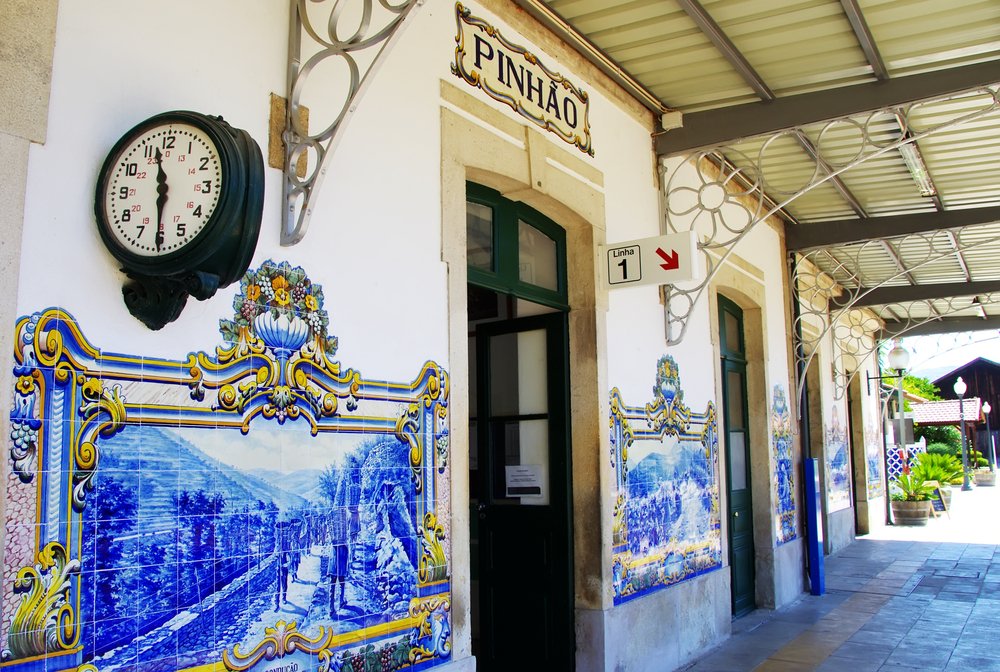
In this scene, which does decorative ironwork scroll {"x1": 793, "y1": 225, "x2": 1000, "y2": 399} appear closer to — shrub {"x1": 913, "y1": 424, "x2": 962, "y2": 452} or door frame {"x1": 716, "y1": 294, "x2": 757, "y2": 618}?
door frame {"x1": 716, "y1": 294, "x2": 757, "y2": 618}

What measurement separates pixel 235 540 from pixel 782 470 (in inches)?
287

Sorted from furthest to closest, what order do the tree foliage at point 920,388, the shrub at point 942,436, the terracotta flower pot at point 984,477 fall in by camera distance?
the tree foliage at point 920,388, the shrub at point 942,436, the terracotta flower pot at point 984,477

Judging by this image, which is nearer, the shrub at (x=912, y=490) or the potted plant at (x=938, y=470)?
the shrub at (x=912, y=490)

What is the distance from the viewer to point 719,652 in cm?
667

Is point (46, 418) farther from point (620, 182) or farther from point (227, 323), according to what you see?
point (620, 182)

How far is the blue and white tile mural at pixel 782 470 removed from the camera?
8875 mm

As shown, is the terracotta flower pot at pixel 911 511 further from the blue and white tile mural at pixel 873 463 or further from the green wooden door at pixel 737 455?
the green wooden door at pixel 737 455

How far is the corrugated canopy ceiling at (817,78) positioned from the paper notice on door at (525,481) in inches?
101

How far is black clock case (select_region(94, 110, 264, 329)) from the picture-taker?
2.53 metres

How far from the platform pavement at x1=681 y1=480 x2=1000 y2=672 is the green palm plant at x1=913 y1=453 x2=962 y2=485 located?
171 inches

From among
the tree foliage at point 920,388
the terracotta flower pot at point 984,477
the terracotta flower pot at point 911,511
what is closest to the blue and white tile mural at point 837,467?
the terracotta flower pot at point 911,511

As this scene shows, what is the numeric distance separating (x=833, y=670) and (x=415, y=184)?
14.9ft

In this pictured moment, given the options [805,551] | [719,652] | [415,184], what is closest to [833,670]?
[719,652]

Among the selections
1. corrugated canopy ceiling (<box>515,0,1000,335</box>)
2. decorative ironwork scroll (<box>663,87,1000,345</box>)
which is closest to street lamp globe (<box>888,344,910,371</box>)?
corrugated canopy ceiling (<box>515,0,1000,335</box>)
